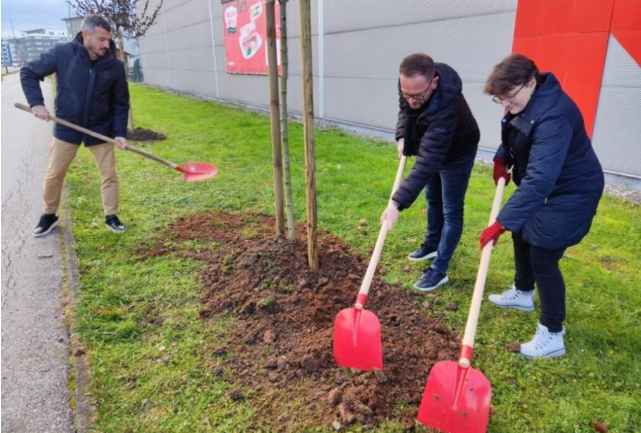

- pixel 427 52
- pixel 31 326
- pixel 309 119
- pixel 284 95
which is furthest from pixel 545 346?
pixel 427 52

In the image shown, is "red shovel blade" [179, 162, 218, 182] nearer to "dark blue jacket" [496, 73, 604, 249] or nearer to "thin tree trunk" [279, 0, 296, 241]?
"thin tree trunk" [279, 0, 296, 241]

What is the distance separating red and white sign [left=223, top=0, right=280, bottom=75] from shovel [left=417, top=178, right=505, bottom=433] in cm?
1102

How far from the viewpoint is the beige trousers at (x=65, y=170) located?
4.15m

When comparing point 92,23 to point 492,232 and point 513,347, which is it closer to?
point 492,232

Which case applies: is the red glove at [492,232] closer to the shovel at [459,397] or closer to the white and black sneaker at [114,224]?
the shovel at [459,397]

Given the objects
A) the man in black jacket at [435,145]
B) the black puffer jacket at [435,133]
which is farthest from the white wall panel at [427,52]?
the black puffer jacket at [435,133]

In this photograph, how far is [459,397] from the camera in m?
2.04

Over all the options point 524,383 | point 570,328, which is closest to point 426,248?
point 570,328

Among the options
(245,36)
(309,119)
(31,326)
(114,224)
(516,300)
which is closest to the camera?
(309,119)

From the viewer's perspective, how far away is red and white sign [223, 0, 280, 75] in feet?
41.0

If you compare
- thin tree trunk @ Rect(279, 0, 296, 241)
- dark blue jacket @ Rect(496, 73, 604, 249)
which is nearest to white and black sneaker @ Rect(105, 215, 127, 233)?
thin tree trunk @ Rect(279, 0, 296, 241)

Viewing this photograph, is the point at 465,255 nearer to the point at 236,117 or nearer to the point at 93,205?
the point at 93,205

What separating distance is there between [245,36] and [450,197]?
39.1ft

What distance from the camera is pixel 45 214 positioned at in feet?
14.6
